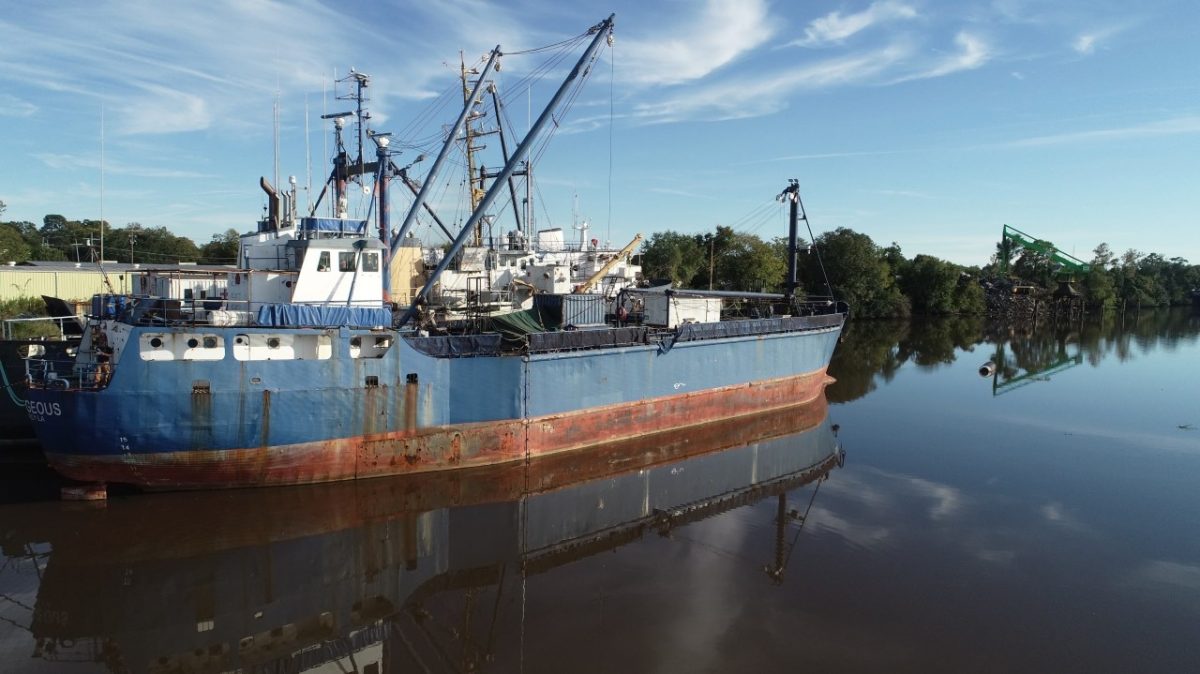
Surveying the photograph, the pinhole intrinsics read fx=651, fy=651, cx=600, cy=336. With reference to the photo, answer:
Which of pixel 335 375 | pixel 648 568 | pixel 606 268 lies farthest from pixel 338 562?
pixel 606 268

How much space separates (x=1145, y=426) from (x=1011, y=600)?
19.4 meters

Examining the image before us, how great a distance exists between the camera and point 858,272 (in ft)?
240

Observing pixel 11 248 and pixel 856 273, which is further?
pixel 856 273

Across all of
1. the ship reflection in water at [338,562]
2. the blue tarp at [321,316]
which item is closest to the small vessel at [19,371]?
the ship reflection in water at [338,562]

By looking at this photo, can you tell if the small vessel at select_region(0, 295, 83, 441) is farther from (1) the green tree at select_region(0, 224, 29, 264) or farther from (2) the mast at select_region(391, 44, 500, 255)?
(1) the green tree at select_region(0, 224, 29, 264)

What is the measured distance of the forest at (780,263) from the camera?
210 ft

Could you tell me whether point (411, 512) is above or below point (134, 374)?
below

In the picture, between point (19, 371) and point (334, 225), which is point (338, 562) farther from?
point (19, 371)

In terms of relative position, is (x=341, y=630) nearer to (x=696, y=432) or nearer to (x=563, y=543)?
(x=563, y=543)

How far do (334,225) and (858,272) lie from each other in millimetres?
66030

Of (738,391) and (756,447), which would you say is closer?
(756,447)

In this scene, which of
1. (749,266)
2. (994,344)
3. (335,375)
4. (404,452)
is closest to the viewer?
(335,375)

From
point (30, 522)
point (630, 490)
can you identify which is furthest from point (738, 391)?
point (30, 522)

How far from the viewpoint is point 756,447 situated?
2222cm
